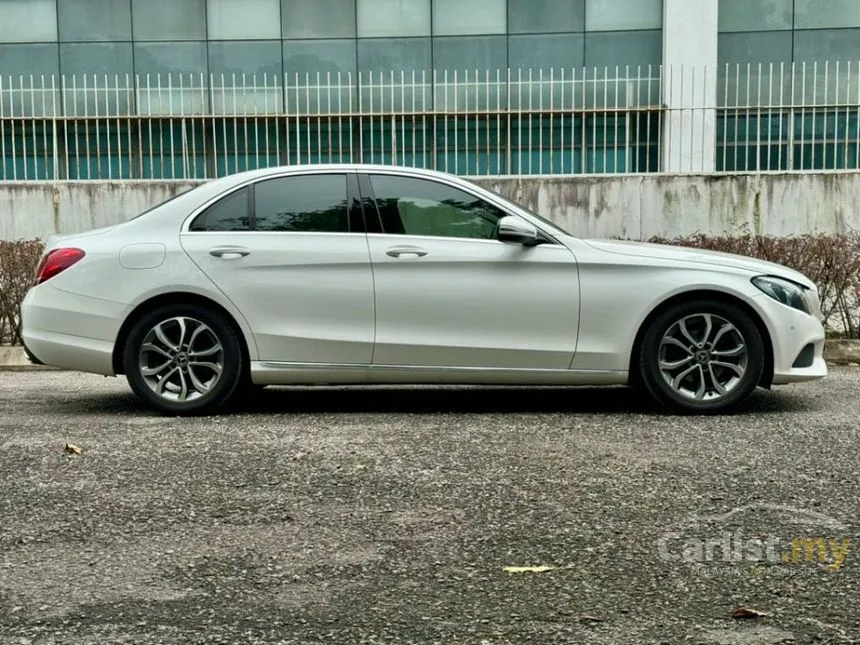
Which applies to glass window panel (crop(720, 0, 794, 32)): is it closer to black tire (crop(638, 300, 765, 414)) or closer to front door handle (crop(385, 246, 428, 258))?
black tire (crop(638, 300, 765, 414))

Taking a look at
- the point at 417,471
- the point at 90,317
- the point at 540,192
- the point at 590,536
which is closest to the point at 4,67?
the point at 540,192

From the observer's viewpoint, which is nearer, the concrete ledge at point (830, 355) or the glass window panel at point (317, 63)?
the concrete ledge at point (830, 355)

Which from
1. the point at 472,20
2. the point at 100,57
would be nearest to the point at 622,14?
the point at 472,20

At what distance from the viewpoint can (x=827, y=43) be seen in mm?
19203

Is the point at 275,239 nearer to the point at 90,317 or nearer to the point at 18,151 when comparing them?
the point at 90,317

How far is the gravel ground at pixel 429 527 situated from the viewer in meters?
3.04

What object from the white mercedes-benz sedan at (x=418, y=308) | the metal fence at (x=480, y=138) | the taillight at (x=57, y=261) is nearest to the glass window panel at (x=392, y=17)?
the metal fence at (x=480, y=138)

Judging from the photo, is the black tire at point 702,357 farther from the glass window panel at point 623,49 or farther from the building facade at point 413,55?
the glass window panel at point 623,49

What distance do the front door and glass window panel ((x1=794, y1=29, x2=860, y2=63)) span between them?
592 inches

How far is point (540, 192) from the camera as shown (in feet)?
47.0

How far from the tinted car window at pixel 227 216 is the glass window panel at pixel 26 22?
1498 cm

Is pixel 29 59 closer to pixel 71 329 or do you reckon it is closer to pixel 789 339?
Answer: pixel 71 329

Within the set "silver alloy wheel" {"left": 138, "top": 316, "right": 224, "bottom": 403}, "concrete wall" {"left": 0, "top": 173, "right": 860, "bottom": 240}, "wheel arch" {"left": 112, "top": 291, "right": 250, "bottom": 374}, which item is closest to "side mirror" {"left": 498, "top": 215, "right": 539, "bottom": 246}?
"wheel arch" {"left": 112, "top": 291, "right": 250, "bottom": 374}

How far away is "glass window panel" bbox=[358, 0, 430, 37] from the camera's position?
19234mm
